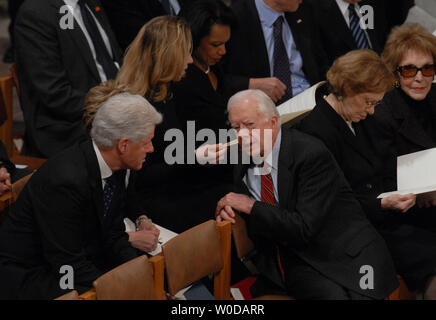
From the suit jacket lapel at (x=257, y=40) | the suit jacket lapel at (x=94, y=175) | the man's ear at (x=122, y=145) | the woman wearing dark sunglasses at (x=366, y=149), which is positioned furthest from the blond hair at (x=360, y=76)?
the suit jacket lapel at (x=94, y=175)

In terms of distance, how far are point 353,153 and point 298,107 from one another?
0.47 metres

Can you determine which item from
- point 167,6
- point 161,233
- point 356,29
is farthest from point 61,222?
point 356,29

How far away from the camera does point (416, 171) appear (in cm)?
326

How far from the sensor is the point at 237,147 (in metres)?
3.04

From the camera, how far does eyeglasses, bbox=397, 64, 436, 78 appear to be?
3.47 metres

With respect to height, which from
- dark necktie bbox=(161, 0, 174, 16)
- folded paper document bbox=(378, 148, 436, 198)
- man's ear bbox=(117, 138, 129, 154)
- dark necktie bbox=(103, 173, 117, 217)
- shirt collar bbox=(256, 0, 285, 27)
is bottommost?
folded paper document bbox=(378, 148, 436, 198)

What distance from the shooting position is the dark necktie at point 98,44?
3.90 m

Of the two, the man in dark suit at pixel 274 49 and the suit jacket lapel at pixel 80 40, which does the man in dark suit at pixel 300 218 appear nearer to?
the man in dark suit at pixel 274 49

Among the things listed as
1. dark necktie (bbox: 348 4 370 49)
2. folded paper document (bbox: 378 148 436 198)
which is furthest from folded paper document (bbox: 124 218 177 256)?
dark necktie (bbox: 348 4 370 49)

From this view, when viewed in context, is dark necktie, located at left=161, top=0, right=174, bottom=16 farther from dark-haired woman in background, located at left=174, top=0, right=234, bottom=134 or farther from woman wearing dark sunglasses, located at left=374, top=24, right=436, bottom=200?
woman wearing dark sunglasses, located at left=374, top=24, right=436, bottom=200

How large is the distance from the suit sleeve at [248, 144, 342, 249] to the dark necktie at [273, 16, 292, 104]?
1.48 metres

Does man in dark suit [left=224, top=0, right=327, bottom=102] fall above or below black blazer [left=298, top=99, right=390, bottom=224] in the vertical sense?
above

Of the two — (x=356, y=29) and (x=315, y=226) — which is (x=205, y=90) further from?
(x=356, y=29)

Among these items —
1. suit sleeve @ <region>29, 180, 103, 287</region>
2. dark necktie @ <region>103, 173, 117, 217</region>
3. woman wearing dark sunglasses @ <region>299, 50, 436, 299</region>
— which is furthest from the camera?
woman wearing dark sunglasses @ <region>299, 50, 436, 299</region>
